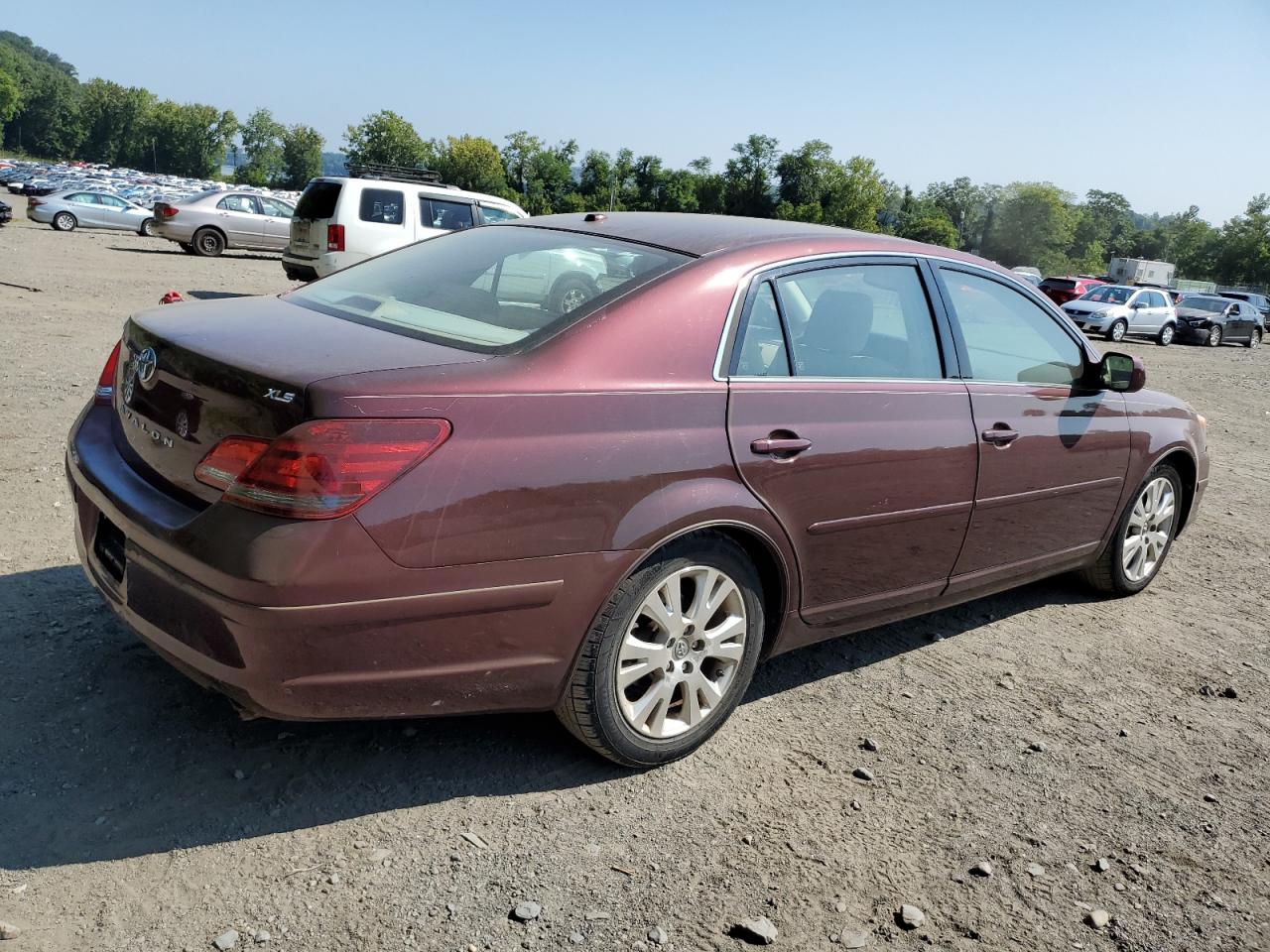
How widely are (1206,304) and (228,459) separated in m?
36.6

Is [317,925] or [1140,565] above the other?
[1140,565]

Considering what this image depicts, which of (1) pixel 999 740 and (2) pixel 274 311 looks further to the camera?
(1) pixel 999 740

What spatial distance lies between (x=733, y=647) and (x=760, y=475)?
22.0 inches

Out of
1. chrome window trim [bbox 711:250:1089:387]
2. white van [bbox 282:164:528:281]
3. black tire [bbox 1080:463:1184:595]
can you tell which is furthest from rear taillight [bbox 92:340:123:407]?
white van [bbox 282:164:528:281]

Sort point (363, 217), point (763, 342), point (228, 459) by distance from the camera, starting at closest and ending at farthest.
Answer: point (228, 459), point (763, 342), point (363, 217)

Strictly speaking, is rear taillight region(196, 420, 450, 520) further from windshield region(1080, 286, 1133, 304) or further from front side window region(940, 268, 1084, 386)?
windshield region(1080, 286, 1133, 304)

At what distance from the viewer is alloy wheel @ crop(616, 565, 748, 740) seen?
3117 millimetres

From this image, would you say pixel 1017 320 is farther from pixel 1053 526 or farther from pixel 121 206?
pixel 121 206

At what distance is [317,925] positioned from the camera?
96.0 inches

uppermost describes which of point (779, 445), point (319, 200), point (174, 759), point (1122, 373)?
point (319, 200)

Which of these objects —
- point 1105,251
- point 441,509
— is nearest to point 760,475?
point 441,509

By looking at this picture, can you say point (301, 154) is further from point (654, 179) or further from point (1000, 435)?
point (1000, 435)

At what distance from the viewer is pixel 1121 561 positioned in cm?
522

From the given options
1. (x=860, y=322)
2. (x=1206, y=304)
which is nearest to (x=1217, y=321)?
(x=1206, y=304)
